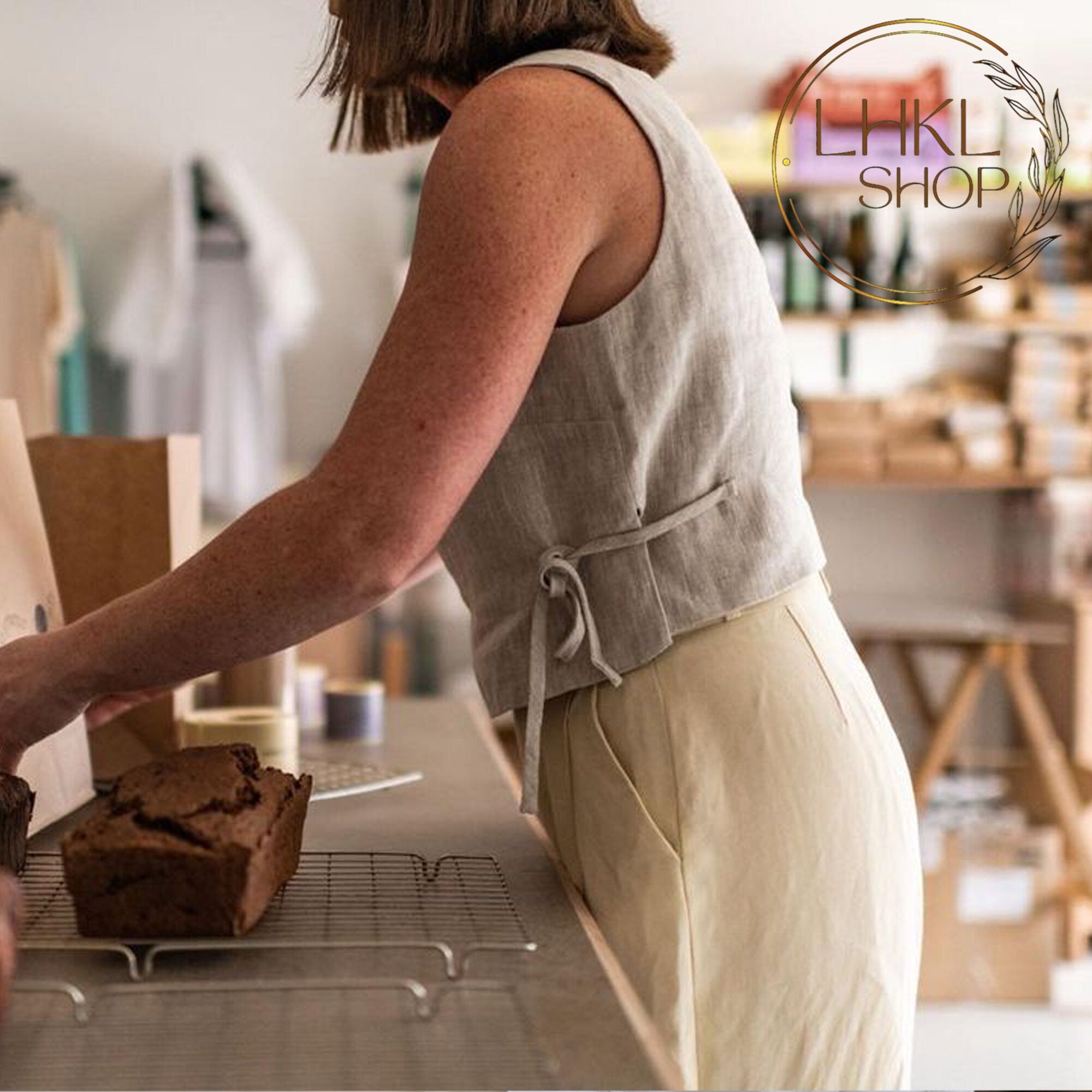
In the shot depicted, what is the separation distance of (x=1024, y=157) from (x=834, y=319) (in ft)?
2.13

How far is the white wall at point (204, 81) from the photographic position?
178 inches

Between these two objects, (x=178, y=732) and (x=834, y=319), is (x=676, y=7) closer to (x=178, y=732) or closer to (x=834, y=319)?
(x=834, y=319)

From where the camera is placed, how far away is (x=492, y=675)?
117cm

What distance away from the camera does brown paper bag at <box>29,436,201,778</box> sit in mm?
1513

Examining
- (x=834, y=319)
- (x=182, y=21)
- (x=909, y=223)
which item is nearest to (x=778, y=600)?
(x=834, y=319)

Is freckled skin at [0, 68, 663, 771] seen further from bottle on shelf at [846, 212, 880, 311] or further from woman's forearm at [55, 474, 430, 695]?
bottle on shelf at [846, 212, 880, 311]

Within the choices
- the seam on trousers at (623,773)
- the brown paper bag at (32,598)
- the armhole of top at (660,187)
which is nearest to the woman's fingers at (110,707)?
the brown paper bag at (32,598)

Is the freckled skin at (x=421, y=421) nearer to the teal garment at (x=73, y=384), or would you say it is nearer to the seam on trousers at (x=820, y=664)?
the seam on trousers at (x=820, y=664)

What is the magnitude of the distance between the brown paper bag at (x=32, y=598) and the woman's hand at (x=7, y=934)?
476 millimetres

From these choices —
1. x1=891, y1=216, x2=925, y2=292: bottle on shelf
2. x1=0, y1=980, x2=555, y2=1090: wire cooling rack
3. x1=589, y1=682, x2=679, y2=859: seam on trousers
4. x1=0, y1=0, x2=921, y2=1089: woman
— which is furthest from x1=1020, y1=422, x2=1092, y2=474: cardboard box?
x1=0, y1=980, x2=555, y2=1090: wire cooling rack

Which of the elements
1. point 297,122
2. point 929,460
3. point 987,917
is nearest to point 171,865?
point 987,917

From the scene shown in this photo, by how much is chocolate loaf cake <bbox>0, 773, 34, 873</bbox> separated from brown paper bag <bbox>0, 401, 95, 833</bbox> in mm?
120

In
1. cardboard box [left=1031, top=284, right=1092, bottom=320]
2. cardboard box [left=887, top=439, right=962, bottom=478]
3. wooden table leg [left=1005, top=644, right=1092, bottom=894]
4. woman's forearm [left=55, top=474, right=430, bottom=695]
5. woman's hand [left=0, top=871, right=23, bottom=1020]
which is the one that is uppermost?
cardboard box [left=1031, top=284, right=1092, bottom=320]

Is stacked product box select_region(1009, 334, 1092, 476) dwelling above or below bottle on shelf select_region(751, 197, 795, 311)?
below
